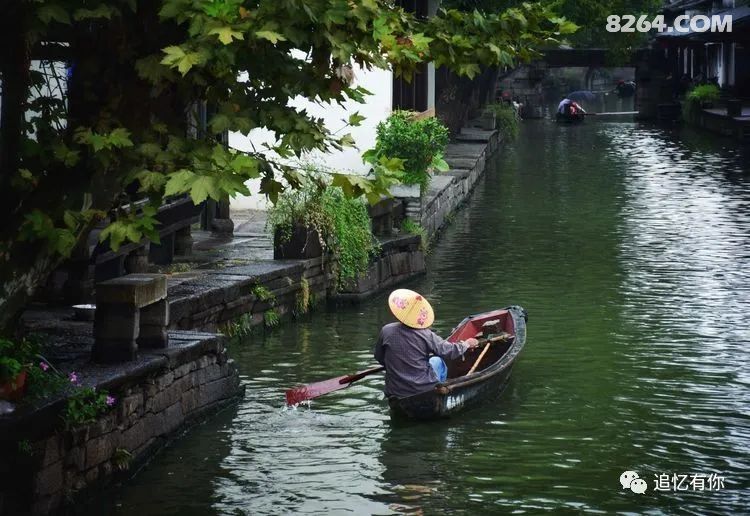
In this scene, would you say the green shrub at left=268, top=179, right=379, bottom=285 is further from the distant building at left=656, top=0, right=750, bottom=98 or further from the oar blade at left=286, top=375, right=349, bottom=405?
the distant building at left=656, top=0, right=750, bottom=98

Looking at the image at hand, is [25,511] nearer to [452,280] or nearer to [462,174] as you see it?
[452,280]

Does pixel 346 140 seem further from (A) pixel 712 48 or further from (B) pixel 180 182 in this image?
(A) pixel 712 48

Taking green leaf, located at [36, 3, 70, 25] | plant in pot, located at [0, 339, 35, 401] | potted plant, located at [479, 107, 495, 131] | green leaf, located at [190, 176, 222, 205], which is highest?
green leaf, located at [36, 3, 70, 25]

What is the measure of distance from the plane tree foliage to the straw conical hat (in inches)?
110

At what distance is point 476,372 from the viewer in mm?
13000

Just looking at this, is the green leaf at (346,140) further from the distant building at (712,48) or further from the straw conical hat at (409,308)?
the distant building at (712,48)

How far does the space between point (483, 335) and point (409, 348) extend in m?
2.71

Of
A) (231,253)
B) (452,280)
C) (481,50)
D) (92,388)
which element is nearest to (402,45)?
(481,50)

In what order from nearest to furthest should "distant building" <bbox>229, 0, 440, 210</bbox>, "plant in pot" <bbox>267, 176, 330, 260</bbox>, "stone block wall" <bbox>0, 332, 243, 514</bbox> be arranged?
1. "stone block wall" <bbox>0, 332, 243, 514</bbox>
2. "plant in pot" <bbox>267, 176, 330, 260</bbox>
3. "distant building" <bbox>229, 0, 440, 210</bbox>

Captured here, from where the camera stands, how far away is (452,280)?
66.8 ft

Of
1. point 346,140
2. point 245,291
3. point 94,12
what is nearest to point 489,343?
point 245,291

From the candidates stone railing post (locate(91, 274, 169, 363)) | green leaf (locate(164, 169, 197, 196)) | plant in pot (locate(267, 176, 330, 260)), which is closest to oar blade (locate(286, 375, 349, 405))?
stone railing post (locate(91, 274, 169, 363))

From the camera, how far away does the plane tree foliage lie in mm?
8656

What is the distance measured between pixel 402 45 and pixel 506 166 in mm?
29657
